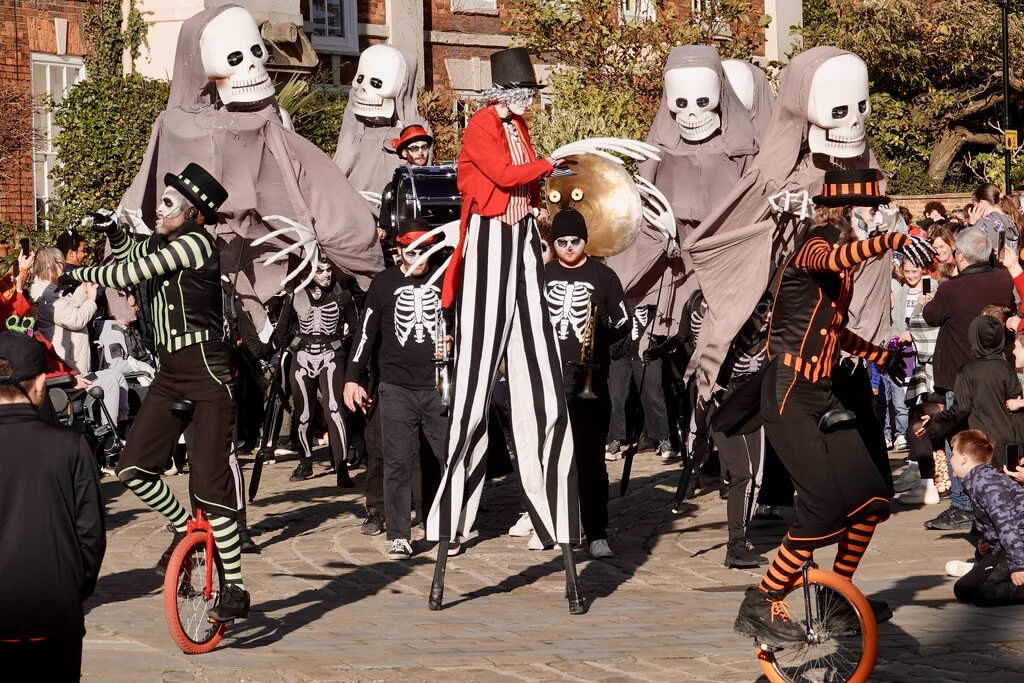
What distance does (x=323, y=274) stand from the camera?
12.8 metres

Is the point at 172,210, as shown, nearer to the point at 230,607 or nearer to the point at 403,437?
the point at 230,607

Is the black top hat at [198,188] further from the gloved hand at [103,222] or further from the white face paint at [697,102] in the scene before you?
the white face paint at [697,102]

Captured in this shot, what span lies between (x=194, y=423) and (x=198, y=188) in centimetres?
115

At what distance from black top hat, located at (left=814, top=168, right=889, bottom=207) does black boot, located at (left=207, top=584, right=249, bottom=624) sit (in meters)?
3.12

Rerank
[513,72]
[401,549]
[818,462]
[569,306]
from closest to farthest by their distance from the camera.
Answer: [818,462], [513,72], [401,549], [569,306]

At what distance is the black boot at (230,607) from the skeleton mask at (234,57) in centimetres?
564

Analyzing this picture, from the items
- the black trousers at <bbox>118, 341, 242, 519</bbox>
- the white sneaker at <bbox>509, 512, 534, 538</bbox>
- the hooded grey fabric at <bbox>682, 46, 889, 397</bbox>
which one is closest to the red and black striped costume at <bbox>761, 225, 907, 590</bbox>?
the black trousers at <bbox>118, 341, 242, 519</bbox>

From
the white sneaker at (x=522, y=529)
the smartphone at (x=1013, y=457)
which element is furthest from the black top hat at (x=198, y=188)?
the smartphone at (x=1013, y=457)

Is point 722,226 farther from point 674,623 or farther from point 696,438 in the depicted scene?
point 674,623

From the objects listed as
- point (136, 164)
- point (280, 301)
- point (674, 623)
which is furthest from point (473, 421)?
point (136, 164)

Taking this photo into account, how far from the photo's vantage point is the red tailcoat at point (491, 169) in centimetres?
867

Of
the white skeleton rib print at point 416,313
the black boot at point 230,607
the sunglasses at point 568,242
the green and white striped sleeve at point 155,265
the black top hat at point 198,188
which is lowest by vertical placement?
the black boot at point 230,607

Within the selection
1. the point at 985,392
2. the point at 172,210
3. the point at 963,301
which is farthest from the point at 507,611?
the point at 963,301

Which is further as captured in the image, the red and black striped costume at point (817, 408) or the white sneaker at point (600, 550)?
the white sneaker at point (600, 550)
